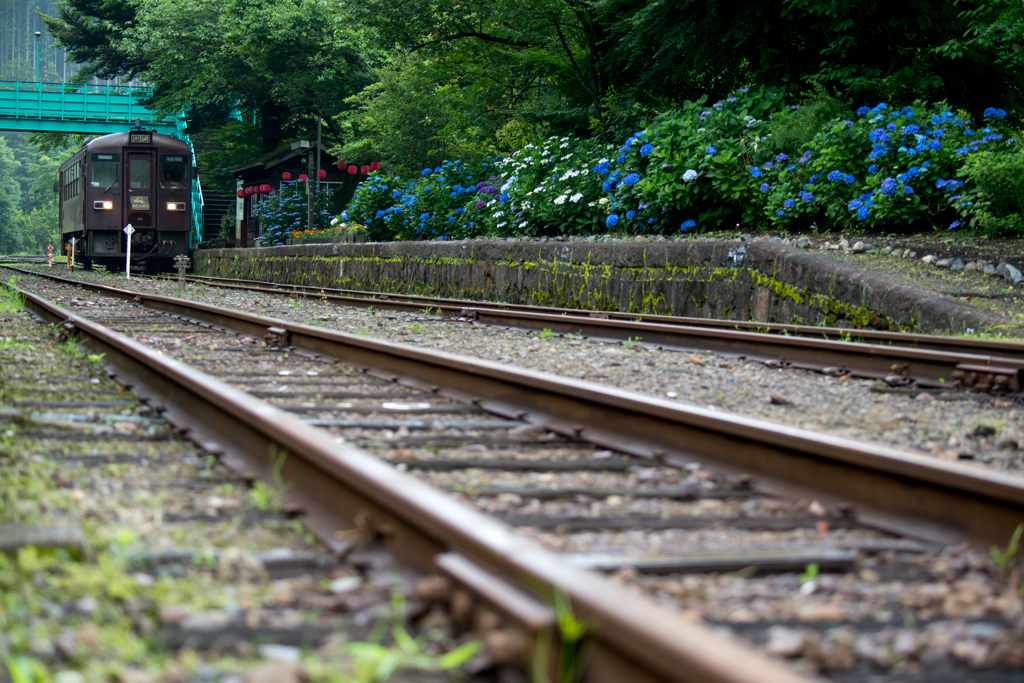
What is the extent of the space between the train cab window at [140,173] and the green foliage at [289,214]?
542 centimetres

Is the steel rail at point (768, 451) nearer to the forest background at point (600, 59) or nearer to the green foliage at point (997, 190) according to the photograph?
the green foliage at point (997, 190)

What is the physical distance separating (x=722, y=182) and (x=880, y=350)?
20.7ft

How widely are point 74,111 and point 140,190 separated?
20294mm

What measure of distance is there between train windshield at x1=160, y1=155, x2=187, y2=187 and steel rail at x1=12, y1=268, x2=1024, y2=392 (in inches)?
686

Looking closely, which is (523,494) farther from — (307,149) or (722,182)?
(307,149)

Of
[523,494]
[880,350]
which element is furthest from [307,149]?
[523,494]

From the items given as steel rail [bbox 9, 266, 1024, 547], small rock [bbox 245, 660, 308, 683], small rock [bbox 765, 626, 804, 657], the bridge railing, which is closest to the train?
the bridge railing

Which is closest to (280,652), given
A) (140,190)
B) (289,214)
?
(140,190)

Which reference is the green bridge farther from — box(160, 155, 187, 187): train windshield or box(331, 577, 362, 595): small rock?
box(331, 577, 362, 595): small rock

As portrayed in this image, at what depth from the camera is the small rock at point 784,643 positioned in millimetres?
1742

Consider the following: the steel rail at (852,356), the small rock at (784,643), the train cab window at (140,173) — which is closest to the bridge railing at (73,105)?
the train cab window at (140,173)

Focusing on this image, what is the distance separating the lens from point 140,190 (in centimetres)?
2250

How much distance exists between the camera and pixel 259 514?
2650 mm

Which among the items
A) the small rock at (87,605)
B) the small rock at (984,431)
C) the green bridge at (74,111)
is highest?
the green bridge at (74,111)
